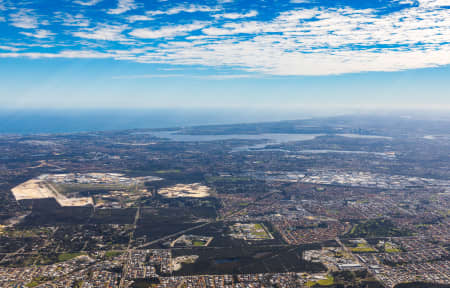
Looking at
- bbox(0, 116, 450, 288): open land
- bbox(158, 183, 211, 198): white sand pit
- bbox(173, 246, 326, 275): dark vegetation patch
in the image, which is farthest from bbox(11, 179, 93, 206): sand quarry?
bbox(173, 246, 326, 275): dark vegetation patch

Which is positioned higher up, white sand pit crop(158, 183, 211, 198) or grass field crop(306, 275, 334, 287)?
white sand pit crop(158, 183, 211, 198)

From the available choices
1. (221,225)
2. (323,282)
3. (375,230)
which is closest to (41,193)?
(221,225)

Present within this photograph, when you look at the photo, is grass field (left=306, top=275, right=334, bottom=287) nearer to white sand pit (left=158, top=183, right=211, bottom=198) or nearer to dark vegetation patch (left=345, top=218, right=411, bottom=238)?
dark vegetation patch (left=345, top=218, right=411, bottom=238)

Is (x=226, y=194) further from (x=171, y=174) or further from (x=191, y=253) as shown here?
(x=191, y=253)

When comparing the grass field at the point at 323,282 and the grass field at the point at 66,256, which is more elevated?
the grass field at the point at 66,256

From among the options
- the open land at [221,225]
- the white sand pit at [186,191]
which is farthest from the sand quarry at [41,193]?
the white sand pit at [186,191]

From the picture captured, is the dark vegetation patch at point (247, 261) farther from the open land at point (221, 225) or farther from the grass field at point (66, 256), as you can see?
the grass field at point (66, 256)

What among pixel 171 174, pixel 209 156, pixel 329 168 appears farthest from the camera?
pixel 209 156

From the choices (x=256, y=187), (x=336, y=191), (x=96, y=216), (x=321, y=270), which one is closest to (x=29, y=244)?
(x=96, y=216)
